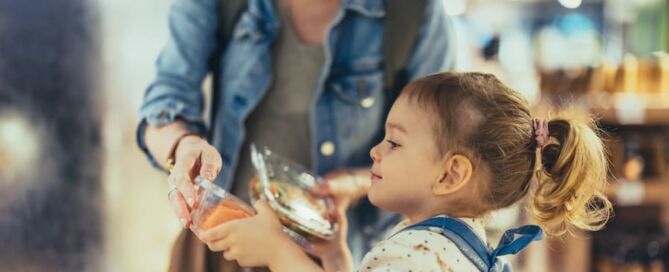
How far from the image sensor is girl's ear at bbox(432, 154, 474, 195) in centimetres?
134

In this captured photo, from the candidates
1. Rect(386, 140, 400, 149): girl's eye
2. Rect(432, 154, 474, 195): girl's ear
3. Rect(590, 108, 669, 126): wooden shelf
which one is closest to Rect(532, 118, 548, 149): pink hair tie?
Rect(432, 154, 474, 195): girl's ear

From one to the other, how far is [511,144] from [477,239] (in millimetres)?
156

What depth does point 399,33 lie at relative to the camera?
1.81 metres

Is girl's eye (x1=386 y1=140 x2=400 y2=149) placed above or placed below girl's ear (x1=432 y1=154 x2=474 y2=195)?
above

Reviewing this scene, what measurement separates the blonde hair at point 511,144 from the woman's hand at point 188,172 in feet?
1.10

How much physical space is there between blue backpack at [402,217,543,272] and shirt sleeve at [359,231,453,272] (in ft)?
0.11

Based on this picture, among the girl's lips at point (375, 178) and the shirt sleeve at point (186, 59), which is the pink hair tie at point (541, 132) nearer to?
the girl's lips at point (375, 178)

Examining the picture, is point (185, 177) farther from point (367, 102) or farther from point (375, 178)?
point (367, 102)

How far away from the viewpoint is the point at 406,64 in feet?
6.03

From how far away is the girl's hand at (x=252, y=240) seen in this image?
1.39 m

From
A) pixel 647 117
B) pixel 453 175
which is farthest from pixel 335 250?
pixel 647 117

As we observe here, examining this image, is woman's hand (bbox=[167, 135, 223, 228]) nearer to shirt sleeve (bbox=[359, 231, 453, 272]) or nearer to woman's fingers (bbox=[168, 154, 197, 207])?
woman's fingers (bbox=[168, 154, 197, 207])

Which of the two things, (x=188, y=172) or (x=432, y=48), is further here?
(x=432, y=48)

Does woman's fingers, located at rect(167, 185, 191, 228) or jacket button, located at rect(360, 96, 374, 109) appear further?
jacket button, located at rect(360, 96, 374, 109)
